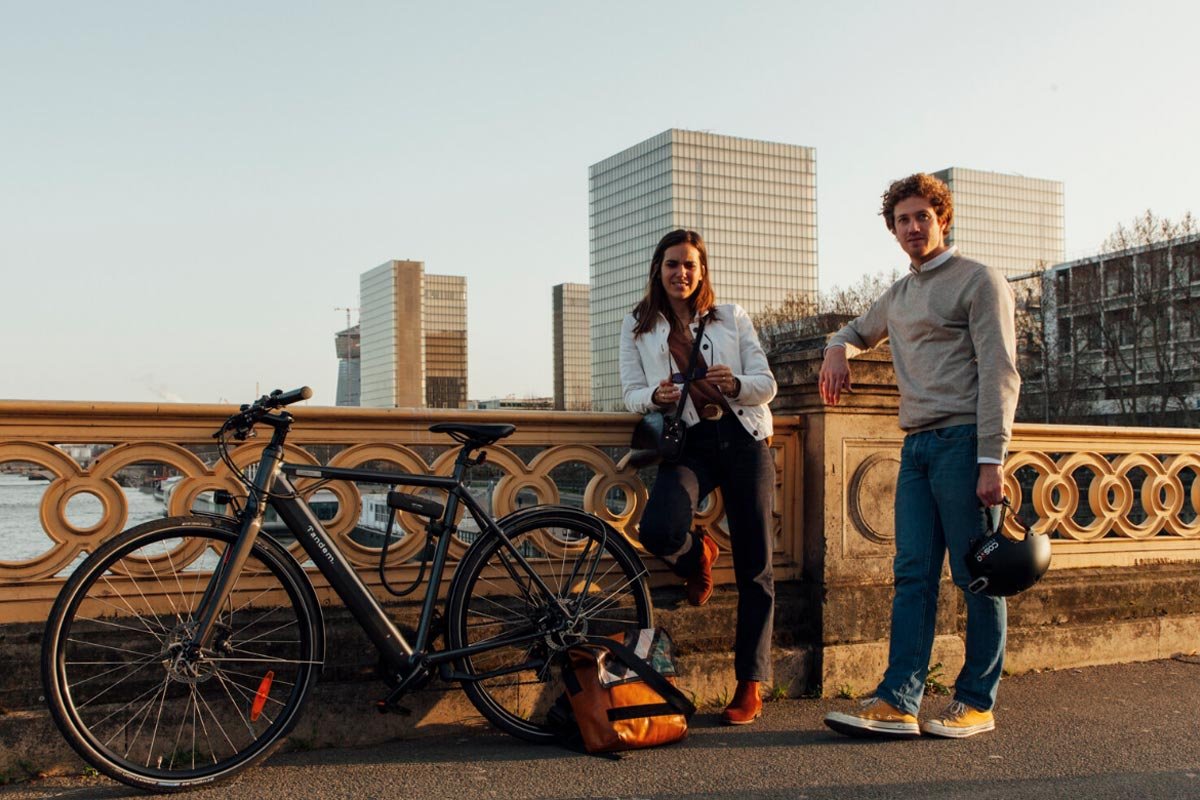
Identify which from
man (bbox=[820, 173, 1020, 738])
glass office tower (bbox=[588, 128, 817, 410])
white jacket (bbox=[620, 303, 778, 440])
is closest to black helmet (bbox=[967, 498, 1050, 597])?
man (bbox=[820, 173, 1020, 738])

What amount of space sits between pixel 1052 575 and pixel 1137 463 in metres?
1.04

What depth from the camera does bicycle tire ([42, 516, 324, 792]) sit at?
383 centimetres

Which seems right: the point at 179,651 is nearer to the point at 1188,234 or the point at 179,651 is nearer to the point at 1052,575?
the point at 1052,575

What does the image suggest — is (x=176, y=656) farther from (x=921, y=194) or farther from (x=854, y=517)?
(x=921, y=194)

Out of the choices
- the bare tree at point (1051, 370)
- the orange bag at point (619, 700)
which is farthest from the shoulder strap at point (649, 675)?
the bare tree at point (1051, 370)

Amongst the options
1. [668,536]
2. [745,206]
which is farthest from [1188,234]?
[745,206]

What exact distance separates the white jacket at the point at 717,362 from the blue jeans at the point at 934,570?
66cm

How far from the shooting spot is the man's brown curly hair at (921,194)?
15.4ft

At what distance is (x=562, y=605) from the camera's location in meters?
4.59

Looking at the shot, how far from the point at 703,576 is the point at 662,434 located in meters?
0.72

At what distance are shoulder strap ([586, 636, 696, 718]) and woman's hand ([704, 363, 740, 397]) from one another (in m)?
1.14

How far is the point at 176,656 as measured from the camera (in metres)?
3.88

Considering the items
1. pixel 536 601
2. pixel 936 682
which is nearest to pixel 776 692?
pixel 936 682

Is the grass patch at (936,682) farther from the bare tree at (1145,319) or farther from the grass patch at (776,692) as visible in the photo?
the bare tree at (1145,319)
